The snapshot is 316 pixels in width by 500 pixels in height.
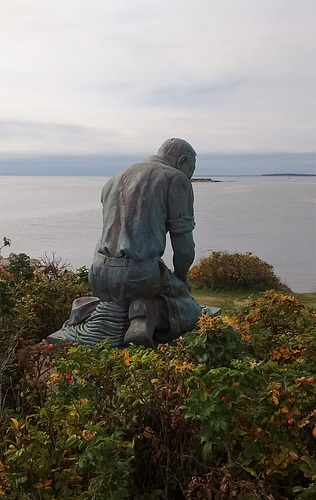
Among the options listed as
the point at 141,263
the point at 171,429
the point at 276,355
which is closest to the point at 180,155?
the point at 141,263

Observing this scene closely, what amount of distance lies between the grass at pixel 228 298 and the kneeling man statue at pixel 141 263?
4355 millimetres

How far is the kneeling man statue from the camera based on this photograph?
194 inches

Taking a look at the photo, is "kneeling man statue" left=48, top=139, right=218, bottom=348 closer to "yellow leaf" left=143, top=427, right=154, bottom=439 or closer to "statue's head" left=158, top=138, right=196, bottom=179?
"statue's head" left=158, top=138, right=196, bottom=179

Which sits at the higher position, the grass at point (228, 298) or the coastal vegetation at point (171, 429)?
the coastal vegetation at point (171, 429)

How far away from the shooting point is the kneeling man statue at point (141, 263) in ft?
16.2

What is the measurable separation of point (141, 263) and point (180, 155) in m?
1.33

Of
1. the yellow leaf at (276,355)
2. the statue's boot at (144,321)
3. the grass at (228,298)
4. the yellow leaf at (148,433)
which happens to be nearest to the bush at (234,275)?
the grass at (228,298)

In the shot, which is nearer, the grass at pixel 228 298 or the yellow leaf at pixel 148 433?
the yellow leaf at pixel 148 433

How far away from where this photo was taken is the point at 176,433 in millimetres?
2711

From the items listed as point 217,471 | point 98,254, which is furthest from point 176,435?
point 98,254

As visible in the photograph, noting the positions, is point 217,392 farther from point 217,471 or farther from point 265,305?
point 265,305

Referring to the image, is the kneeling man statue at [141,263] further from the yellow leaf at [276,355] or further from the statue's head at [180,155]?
the yellow leaf at [276,355]

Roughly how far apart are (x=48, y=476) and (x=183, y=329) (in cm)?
280

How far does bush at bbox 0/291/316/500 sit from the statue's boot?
1.52 m
